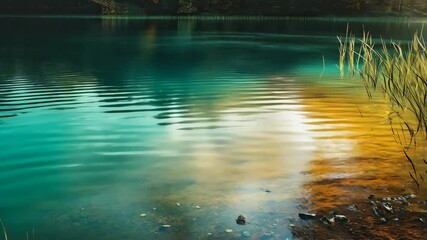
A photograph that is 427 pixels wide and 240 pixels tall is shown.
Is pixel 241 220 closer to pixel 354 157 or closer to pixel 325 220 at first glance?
pixel 325 220

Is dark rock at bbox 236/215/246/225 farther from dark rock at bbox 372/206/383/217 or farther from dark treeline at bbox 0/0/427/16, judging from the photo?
dark treeline at bbox 0/0/427/16

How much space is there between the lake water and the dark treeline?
4296 inches

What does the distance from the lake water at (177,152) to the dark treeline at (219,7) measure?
109 metres

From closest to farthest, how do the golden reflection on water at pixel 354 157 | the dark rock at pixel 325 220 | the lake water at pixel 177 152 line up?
the dark rock at pixel 325 220 → the lake water at pixel 177 152 → the golden reflection on water at pixel 354 157

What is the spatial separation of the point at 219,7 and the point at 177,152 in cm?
12446

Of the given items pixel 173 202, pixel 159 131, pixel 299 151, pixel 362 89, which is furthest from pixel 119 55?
pixel 173 202

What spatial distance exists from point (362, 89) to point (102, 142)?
448 inches

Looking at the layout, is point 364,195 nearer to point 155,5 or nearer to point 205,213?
point 205,213

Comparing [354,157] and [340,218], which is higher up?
[340,218]

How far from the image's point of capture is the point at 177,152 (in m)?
10.4

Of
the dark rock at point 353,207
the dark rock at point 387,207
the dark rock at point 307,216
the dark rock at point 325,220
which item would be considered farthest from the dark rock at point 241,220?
the dark rock at point 387,207

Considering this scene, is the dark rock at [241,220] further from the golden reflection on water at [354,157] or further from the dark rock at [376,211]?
the dark rock at [376,211]

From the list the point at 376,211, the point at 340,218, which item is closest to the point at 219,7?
the point at 376,211

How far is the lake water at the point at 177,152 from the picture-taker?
698cm
